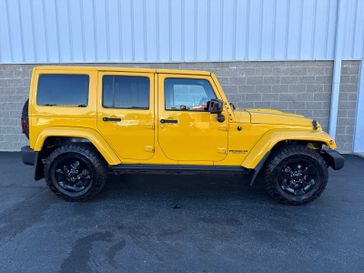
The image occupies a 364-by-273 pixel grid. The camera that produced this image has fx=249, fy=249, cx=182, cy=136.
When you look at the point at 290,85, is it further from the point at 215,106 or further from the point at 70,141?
the point at 70,141

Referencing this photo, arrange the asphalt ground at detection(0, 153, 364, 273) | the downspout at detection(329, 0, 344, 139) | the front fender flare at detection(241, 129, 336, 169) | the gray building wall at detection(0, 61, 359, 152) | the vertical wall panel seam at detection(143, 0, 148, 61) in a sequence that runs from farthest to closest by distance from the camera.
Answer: the gray building wall at detection(0, 61, 359, 152), the vertical wall panel seam at detection(143, 0, 148, 61), the downspout at detection(329, 0, 344, 139), the front fender flare at detection(241, 129, 336, 169), the asphalt ground at detection(0, 153, 364, 273)

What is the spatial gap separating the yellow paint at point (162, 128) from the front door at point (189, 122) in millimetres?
14

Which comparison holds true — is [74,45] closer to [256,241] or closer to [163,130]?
[163,130]

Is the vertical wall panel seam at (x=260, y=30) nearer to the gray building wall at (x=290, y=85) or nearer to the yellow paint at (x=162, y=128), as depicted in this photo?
the gray building wall at (x=290, y=85)

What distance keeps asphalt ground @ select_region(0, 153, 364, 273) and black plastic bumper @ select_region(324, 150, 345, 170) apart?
0.61 meters

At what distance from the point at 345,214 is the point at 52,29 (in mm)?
7734

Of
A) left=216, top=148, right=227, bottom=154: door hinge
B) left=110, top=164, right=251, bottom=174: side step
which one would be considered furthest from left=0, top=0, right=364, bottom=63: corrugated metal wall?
left=110, top=164, right=251, bottom=174: side step

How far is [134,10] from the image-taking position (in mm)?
6562

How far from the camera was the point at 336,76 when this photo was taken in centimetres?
656

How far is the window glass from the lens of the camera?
3.66 meters

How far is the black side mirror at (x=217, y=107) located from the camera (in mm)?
3418

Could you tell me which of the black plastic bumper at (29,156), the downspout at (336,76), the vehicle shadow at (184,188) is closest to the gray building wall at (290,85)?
the downspout at (336,76)

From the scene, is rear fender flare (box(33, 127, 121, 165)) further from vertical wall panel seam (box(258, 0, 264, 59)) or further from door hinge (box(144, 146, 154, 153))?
vertical wall panel seam (box(258, 0, 264, 59))

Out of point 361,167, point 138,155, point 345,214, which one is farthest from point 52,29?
point 361,167
